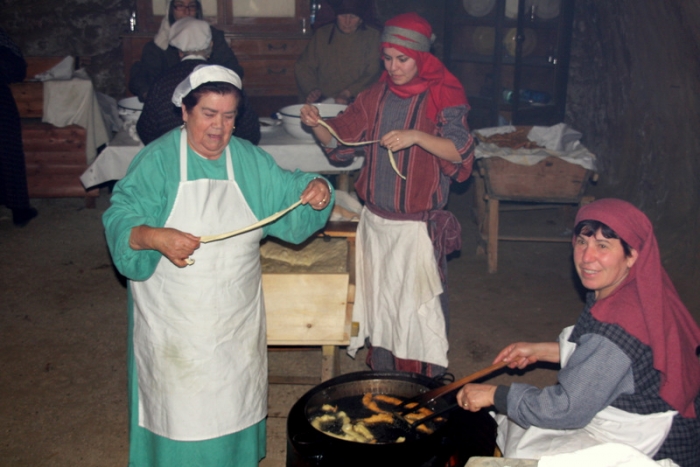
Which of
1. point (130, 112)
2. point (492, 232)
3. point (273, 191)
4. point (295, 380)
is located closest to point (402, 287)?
point (295, 380)

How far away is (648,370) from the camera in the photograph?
214 centimetres

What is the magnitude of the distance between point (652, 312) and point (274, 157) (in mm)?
3014

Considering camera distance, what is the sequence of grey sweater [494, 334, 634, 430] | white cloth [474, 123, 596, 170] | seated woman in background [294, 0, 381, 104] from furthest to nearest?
seated woman in background [294, 0, 381, 104]
white cloth [474, 123, 596, 170]
grey sweater [494, 334, 634, 430]

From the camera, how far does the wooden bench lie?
6.98m

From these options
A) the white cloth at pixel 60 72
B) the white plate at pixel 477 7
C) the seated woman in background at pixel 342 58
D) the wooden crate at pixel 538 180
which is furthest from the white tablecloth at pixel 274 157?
the white plate at pixel 477 7

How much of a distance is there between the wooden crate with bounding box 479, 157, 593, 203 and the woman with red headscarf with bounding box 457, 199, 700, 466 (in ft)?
10.6

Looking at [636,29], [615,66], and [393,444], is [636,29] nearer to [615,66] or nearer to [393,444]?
[615,66]

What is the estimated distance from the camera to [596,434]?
2320mm

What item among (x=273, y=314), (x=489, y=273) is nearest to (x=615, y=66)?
(x=489, y=273)

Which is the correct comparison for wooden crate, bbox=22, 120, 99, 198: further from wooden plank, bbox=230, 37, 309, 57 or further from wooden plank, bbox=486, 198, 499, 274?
wooden plank, bbox=486, 198, 499, 274

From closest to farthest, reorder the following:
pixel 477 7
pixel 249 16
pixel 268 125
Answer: pixel 268 125, pixel 249 16, pixel 477 7

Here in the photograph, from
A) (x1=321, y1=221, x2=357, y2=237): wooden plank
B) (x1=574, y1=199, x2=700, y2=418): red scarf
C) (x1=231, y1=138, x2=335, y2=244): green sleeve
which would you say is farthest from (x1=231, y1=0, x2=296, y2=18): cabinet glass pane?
(x1=574, y1=199, x2=700, y2=418): red scarf

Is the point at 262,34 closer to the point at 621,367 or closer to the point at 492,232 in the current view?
the point at 492,232

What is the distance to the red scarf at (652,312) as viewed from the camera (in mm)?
2115
